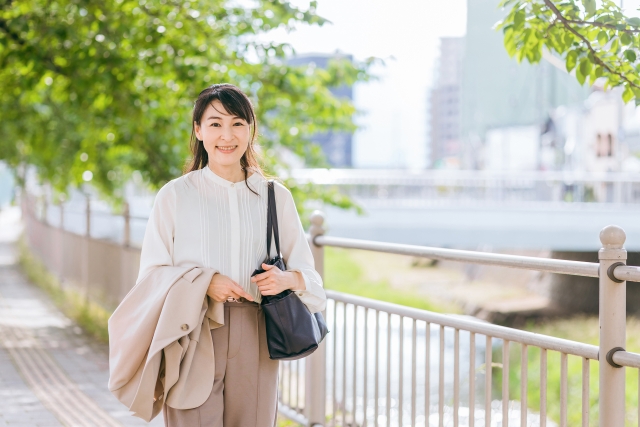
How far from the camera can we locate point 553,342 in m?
2.88

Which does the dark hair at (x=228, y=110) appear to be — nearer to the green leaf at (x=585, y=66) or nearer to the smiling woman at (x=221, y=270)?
the smiling woman at (x=221, y=270)

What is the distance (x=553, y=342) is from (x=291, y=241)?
0.97 metres

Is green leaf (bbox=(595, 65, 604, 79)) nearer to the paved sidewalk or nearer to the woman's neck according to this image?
the woman's neck

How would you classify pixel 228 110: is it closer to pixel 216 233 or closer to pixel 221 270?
pixel 216 233

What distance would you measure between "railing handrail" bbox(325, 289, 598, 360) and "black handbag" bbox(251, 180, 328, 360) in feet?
2.51

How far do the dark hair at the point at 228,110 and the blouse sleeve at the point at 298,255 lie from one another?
0.15 meters

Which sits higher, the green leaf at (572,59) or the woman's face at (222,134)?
the green leaf at (572,59)

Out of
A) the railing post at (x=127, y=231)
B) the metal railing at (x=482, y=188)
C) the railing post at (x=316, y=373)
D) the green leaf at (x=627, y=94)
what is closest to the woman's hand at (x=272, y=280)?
the railing post at (x=316, y=373)

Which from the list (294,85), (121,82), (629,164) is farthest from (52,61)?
(629,164)

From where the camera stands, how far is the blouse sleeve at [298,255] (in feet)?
9.34

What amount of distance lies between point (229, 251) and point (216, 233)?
0.07 metres

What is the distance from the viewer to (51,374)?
7.12m

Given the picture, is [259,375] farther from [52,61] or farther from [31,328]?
[31,328]

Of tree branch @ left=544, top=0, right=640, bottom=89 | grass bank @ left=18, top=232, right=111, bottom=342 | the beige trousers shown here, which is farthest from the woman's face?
grass bank @ left=18, top=232, right=111, bottom=342
